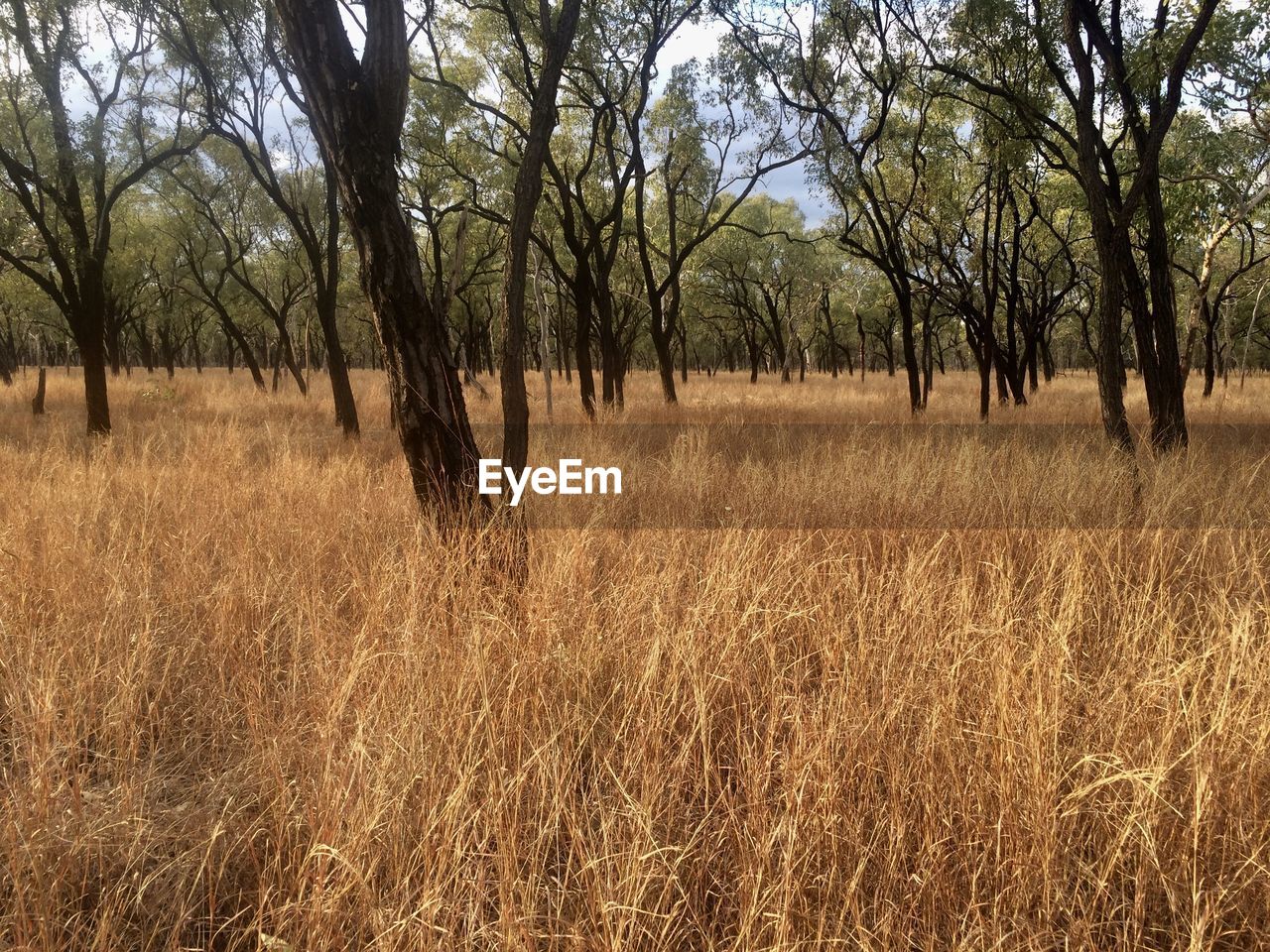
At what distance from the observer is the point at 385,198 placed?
366 centimetres

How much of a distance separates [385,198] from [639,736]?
3286 millimetres

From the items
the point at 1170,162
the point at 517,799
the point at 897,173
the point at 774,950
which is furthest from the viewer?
the point at 897,173

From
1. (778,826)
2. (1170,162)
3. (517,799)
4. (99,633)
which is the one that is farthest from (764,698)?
(1170,162)

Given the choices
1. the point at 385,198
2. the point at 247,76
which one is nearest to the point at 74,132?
the point at 247,76

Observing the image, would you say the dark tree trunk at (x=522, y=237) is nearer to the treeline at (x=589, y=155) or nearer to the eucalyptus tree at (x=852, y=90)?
the treeline at (x=589, y=155)

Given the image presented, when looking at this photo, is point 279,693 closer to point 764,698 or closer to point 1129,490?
point 764,698

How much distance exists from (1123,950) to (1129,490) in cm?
443

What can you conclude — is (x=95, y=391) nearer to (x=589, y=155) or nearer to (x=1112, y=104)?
(x=589, y=155)

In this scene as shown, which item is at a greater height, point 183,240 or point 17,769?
point 183,240

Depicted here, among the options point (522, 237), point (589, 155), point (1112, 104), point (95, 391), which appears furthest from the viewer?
point (589, 155)

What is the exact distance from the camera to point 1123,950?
150 centimetres

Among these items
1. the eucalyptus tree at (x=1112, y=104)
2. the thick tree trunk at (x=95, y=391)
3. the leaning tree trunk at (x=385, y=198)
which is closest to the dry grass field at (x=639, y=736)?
the leaning tree trunk at (x=385, y=198)

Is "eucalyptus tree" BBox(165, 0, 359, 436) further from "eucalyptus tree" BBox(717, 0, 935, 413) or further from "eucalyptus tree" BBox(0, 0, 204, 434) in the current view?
"eucalyptus tree" BBox(717, 0, 935, 413)

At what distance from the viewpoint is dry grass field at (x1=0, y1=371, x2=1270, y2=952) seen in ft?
5.29
